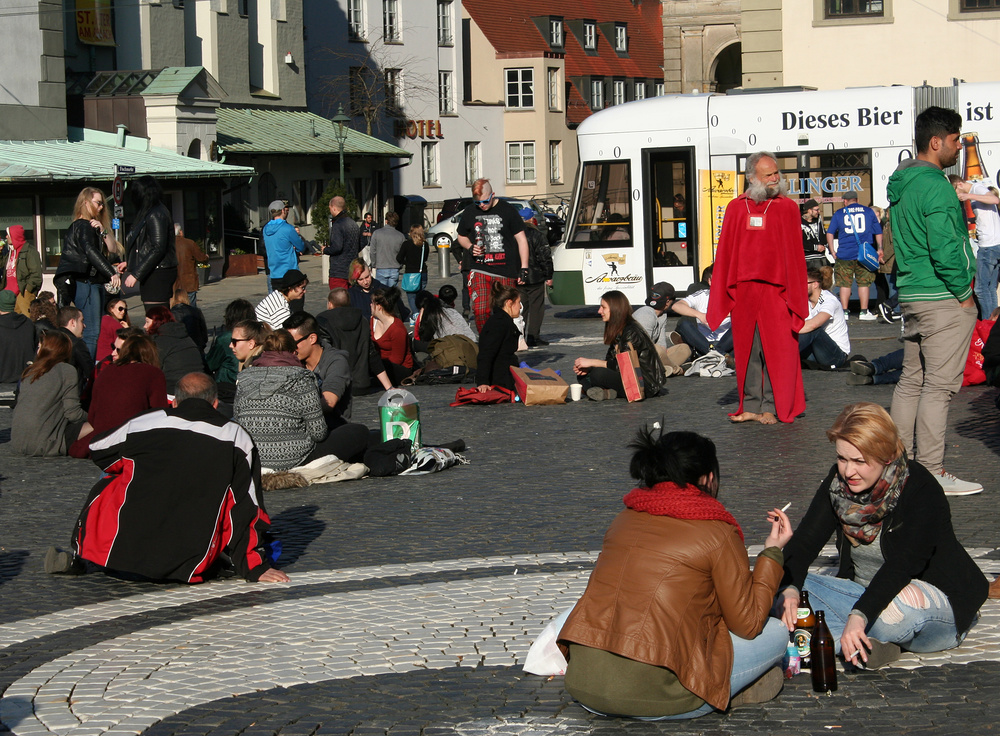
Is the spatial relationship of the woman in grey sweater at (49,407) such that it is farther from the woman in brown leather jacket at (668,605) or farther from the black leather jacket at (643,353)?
the woman in brown leather jacket at (668,605)

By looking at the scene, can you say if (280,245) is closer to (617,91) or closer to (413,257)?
(413,257)

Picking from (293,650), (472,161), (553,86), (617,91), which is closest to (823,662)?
(293,650)

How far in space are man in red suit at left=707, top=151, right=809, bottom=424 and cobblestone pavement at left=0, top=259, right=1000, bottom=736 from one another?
50 centimetres

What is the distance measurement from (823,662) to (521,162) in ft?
201

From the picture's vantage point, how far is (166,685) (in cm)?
536

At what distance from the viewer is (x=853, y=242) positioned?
19516 mm

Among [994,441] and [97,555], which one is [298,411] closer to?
[97,555]

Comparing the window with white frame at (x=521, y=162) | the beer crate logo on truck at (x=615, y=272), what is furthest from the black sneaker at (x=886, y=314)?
the window with white frame at (x=521, y=162)

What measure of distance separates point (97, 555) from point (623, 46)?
73680 millimetres

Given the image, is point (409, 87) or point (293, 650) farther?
point (409, 87)

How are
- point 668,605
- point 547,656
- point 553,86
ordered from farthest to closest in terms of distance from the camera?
1. point 553,86
2. point 547,656
3. point 668,605

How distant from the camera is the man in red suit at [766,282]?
1124 centimetres

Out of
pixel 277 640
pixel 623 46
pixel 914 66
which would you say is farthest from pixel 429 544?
pixel 623 46

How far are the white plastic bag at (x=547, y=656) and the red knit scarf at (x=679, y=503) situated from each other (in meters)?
0.71
